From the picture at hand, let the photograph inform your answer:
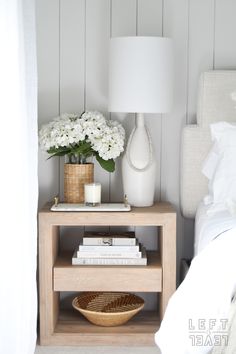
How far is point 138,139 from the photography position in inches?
140

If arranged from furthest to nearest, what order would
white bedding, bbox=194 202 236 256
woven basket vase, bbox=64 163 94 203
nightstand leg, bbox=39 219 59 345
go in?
woven basket vase, bbox=64 163 94 203
nightstand leg, bbox=39 219 59 345
white bedding, bbox=194 202 236 256

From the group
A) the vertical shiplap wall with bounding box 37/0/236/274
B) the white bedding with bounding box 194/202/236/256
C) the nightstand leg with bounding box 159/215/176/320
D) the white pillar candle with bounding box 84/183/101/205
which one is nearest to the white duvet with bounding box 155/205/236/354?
the white bedding with bounding box 194/202/236/256

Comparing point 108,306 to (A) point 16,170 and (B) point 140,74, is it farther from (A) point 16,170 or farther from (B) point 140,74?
(A) point 16,170

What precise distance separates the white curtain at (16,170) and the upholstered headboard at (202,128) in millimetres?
1153

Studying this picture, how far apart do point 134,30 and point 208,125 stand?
67 centimetres

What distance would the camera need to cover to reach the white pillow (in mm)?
3273

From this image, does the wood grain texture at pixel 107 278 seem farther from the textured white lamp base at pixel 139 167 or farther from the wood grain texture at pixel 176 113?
the wood grain texture at pixel 176 113

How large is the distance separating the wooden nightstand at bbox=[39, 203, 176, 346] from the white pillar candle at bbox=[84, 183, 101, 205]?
11 centimetres

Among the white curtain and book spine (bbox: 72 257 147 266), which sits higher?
the white curtain

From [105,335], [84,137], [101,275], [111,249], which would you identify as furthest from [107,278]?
[84,137]

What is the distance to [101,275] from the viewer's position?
3.39m

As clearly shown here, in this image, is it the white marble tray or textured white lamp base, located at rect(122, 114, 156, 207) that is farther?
textured white lamp base, located at rect(122, 114, 156, 207)

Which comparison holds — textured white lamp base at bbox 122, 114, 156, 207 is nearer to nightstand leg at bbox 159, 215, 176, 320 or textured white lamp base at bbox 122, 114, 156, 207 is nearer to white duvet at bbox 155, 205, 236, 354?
nightstand leg at bbox 159, 215, 176, 320

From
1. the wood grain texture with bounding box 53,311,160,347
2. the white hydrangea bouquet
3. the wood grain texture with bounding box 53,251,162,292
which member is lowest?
the wood grain texture with bounding box 53,311,160,347
